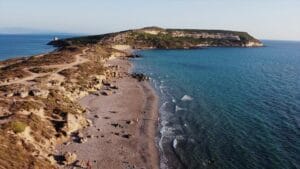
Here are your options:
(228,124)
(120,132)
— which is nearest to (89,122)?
(120,132)

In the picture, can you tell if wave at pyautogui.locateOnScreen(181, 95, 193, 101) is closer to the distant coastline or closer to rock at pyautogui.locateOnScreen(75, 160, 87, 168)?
the distant coastline

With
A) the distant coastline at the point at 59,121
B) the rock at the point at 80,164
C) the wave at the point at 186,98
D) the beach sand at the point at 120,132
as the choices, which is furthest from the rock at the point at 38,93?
the wave at the point at 186,98

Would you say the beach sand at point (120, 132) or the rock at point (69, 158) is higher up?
the rock at point (69, 158)

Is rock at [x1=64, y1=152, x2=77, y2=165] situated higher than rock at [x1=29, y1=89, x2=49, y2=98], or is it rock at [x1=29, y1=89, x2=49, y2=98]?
rock at [x1=29, y1=89, x2=49, y2=98]

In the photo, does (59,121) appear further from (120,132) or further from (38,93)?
(38,93)

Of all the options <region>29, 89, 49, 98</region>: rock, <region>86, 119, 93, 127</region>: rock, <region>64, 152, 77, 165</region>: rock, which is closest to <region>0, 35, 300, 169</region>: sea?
<region>64, 152, 77, 165</region>: rock

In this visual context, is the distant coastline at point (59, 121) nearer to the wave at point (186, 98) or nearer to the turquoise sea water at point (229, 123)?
the turquoise sea water at point (229, 123)
